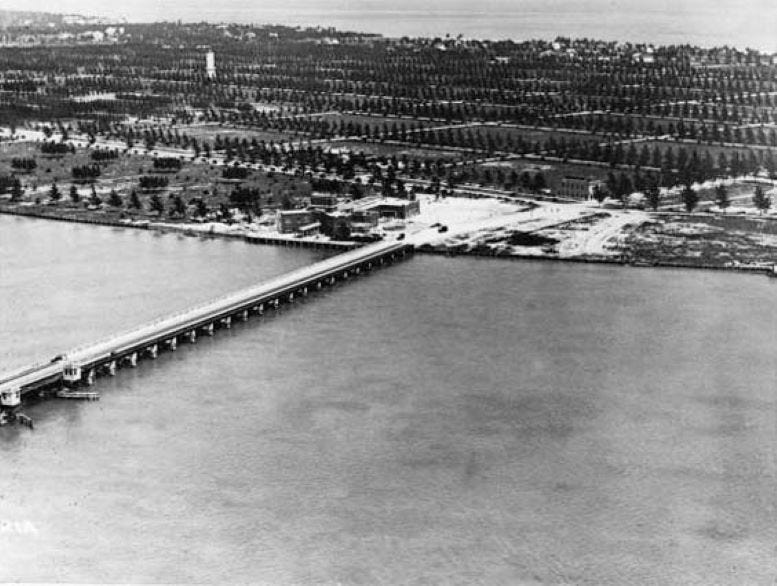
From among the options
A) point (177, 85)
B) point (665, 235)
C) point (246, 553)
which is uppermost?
point (177, 85)

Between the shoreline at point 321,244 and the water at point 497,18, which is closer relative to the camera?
the shoreline at point 321,244

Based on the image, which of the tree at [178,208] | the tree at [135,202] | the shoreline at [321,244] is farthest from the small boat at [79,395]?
the tree at [135,202]

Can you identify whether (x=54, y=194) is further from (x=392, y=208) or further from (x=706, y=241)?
(x=706, y=241)

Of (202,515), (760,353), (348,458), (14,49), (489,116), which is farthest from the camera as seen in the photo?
(14,49)

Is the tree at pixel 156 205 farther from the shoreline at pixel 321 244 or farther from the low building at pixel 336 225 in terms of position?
the low building at pixel 336 225

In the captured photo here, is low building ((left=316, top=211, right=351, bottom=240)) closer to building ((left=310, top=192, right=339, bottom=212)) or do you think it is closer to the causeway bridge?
building ((left=310, top=192, right=339, bottom=212))

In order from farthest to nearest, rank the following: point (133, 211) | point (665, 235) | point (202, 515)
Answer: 1. point (133, 211)
2. point (665, 235)
3. point (202, 515)

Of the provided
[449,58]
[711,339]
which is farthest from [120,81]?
[711,339]

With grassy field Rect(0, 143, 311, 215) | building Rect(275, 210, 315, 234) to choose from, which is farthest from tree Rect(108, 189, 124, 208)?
building Rect(275, 210, 315, 234)

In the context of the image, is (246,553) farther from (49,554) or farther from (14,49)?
(14,49)
